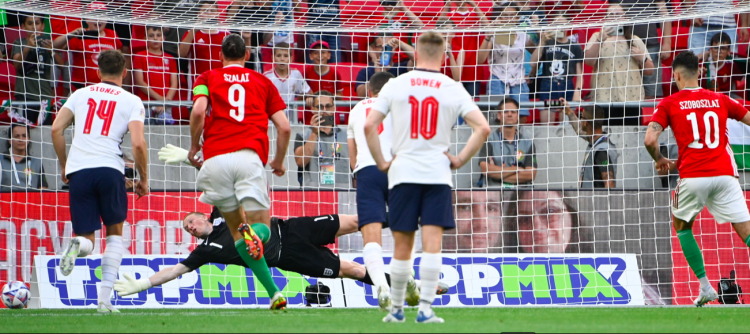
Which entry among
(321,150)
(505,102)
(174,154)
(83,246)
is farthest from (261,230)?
(505,102)

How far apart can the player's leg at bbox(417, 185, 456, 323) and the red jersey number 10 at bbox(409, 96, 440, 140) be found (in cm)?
34

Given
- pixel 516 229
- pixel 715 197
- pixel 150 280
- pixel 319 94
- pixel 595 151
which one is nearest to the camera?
pixel 715 197

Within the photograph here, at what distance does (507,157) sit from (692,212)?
11.2ft

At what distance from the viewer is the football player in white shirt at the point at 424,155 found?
5.41 metres

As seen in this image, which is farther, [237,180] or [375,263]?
[375,263]

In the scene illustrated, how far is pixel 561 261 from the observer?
10.1 meters

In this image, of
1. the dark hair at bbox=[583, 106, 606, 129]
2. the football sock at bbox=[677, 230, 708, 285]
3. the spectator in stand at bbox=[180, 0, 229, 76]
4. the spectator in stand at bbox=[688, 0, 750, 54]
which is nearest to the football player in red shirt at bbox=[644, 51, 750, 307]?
the football sock at bbox=[677, 230, 708, 285]

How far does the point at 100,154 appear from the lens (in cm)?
706

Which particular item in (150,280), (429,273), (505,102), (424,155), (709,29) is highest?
(709,29)

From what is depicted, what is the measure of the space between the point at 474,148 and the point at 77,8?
5.85 metres

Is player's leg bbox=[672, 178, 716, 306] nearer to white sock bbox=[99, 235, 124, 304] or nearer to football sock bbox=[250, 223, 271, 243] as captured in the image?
football sock bbox=[250, 223, 271, 243]

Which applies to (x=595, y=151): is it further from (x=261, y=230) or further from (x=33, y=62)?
(x=33, y=62)

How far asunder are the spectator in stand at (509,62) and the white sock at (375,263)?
4983 millimetres

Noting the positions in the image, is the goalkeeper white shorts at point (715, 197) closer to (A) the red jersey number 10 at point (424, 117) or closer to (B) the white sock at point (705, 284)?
(B) the white sock at point (705, 284)
